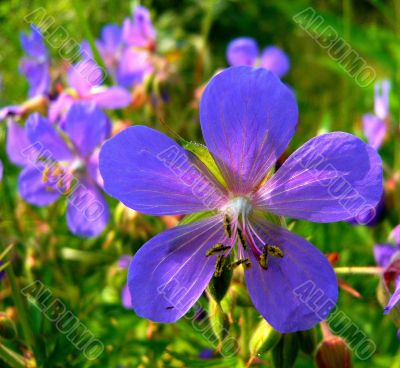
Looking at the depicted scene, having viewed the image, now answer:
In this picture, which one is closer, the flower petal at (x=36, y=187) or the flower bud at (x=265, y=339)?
the flower bud at (x=265, y=339)

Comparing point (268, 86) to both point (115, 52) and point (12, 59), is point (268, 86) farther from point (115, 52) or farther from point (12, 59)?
point (12, 59)

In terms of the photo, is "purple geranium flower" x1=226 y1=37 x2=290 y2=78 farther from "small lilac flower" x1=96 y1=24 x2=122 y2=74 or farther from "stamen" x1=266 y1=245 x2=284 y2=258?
"stamen" x1=266 y1=245 x2=284 y2=258

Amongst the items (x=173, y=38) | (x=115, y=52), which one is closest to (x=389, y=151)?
(x=115, y=52)

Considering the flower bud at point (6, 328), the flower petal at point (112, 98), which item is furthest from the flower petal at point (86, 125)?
the flower bud at point (6, 328)

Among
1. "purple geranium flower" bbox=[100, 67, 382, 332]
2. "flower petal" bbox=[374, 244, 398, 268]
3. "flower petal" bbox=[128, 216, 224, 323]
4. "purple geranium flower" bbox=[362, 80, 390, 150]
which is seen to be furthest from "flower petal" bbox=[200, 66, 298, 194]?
"purple geranium flower" bbox=[362, 80, 390, 150]

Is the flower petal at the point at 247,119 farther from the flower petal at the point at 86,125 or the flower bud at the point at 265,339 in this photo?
the flower petal at the point at 86,125
